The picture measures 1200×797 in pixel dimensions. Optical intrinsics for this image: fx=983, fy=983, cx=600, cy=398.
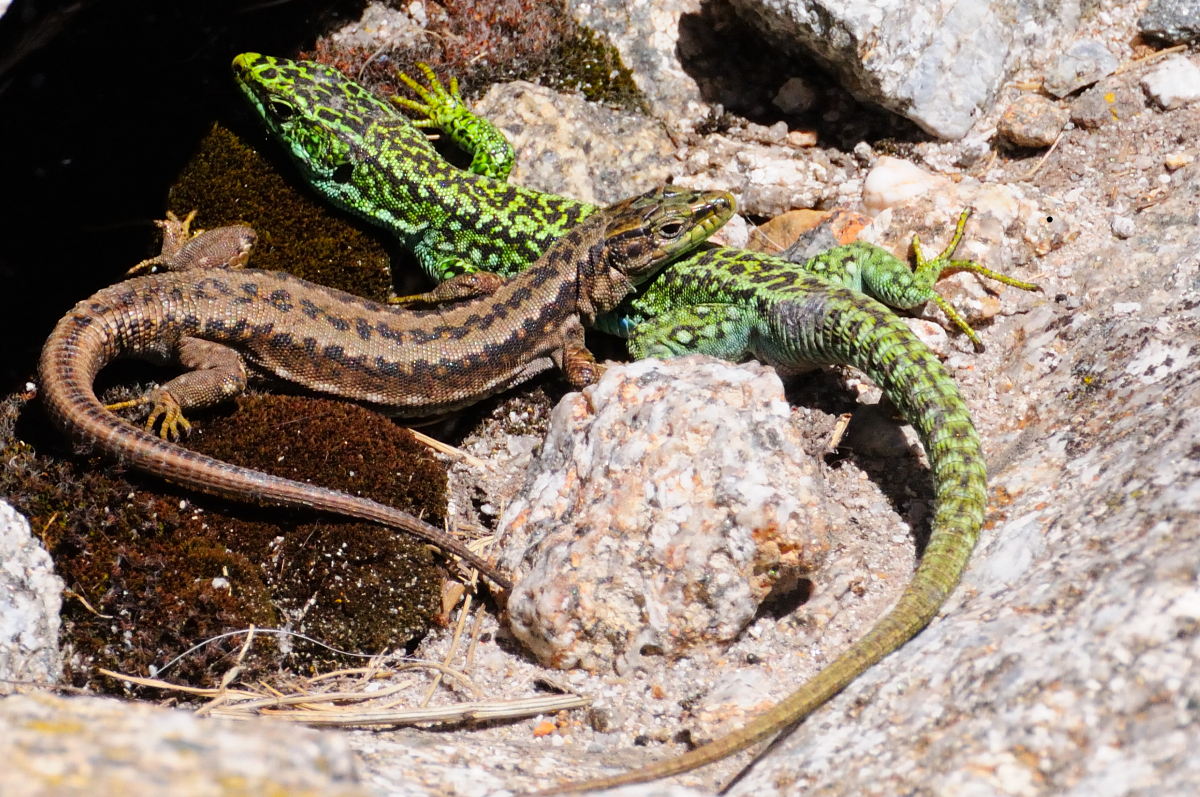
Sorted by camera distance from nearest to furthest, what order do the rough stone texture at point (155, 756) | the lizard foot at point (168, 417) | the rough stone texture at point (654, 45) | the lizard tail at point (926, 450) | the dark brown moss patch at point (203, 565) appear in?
the rough stone texture at point (155, 756), the lizard tail at point (926, 450), the dark brown moss patch at point (203, 565), the lizard foot at point (168, 417), the rough stone texture at point (654, 45)

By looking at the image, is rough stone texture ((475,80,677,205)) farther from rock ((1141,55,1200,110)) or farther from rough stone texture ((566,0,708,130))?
rock ((1141,55,1200,110))

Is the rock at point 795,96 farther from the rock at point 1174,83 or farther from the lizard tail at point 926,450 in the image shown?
the rock at point 1174,83

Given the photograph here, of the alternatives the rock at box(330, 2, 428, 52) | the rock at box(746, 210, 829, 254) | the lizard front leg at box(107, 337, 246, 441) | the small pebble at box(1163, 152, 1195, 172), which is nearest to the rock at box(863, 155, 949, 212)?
the rock at box(746, 210, 829, 254)

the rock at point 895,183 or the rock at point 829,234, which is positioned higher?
the rock at point 895,183

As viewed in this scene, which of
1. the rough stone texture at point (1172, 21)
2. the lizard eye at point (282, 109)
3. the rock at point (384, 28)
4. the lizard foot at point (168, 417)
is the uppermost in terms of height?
the rough stone texture at point (1172, 21)

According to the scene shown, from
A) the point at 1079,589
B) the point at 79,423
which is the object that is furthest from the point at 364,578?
Answer: the point at 1079,589

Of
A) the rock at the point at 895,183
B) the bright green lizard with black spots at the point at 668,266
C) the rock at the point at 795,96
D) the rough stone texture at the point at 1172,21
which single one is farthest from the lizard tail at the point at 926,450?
the rough stone texture at the point at 1172,21

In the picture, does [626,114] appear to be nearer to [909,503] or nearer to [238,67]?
[238,67]
